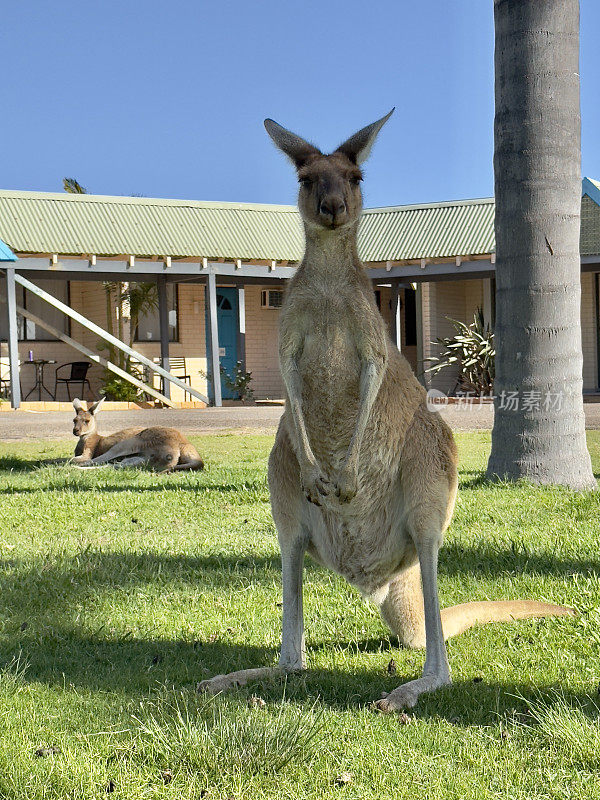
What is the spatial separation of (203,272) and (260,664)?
16.0m

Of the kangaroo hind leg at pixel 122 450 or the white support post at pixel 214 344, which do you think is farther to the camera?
the white support post at pixel 214 344

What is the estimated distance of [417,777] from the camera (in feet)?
8.41

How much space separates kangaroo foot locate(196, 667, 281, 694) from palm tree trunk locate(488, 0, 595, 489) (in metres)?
4.68

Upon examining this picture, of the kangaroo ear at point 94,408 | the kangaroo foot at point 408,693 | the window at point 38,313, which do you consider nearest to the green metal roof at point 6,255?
the kangaroo ear at point 94,408

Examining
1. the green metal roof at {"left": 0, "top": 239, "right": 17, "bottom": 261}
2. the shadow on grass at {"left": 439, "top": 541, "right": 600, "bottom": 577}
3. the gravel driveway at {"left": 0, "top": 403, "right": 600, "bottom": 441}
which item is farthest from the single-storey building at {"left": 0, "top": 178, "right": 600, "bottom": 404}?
the shadow on grass at {"left": 439, "top": 541, "right": 600, "bottom": 577}

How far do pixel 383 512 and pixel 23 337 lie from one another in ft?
65.3

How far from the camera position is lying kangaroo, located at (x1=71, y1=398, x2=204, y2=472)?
32.5ft

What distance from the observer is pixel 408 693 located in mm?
3107

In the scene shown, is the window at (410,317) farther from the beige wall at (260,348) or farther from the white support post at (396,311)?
the white support post at (396,311)

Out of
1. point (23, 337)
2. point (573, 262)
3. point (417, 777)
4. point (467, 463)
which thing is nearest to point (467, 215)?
point (23, 337)

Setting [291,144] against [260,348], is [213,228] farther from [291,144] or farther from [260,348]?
[291,144]

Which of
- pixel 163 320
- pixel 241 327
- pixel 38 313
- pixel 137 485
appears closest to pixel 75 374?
pixel 38 313

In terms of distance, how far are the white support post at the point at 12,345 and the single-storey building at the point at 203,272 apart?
4 centimetres

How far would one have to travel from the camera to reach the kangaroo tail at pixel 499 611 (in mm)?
3910
